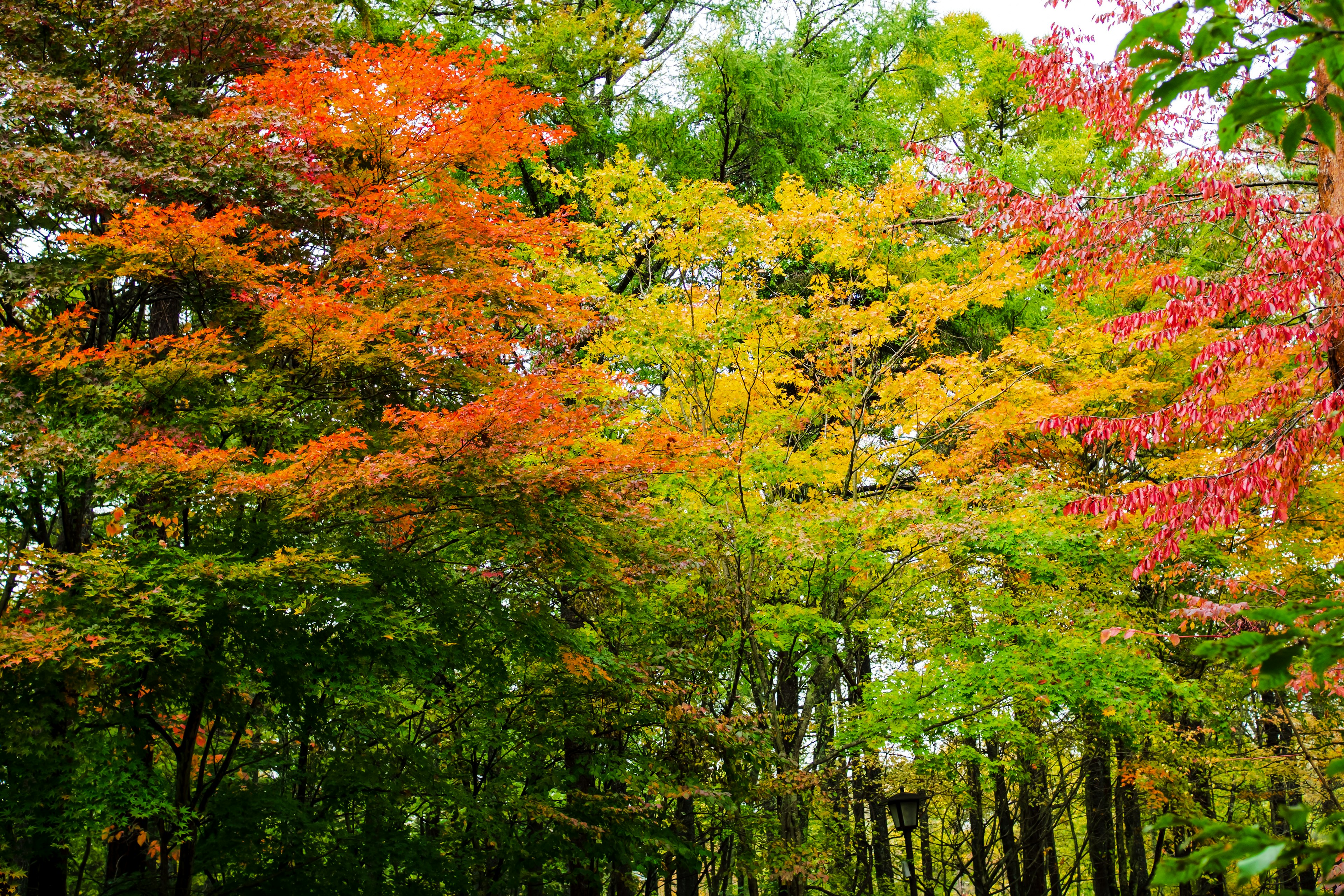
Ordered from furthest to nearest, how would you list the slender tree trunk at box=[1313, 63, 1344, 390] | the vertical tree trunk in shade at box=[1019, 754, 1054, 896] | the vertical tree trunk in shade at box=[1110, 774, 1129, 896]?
the vertical tree trunk in shade at box=[1110, 774, 1129, 896]
the vertical tree trunk in shade at box=[1019, 754, 1054, 896]
the slender tree trunk at box=[1313, 63, 1344, 390]

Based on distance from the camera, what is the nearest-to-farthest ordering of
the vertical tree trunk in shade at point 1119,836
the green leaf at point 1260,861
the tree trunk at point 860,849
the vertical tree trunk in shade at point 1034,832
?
the green leaf at point 1260,861, the tree trunk at point 860,849, the vertical tree trunk in shade at point 1034,832, the vertical tree trunk in shade at point 1119,836

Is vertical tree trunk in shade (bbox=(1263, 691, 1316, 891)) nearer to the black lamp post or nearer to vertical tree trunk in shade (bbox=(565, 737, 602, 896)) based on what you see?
the black lamp post

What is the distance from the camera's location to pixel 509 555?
739cm

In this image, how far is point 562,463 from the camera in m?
7.07

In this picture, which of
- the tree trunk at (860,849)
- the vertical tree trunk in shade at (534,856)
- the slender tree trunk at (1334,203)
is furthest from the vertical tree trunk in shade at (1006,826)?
the slender tree trunk at (1334,203)

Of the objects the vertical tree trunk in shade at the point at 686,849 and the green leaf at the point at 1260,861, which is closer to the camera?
the green leaf at the point at 1260,861

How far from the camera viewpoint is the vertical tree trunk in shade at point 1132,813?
1183cm

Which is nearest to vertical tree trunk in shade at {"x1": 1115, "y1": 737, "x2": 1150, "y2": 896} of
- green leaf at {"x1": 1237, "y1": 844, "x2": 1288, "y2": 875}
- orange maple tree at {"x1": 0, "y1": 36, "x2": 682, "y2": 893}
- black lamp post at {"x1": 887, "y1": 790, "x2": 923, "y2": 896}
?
black lamp post at {"x1": 887, "y1": 790, "x2": 923, "y2": 896}

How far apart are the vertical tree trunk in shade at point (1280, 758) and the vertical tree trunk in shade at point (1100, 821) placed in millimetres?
1335

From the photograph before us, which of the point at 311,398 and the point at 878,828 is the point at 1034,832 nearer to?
the point at 878,828

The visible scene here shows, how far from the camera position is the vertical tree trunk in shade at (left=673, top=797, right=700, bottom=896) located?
8.12m

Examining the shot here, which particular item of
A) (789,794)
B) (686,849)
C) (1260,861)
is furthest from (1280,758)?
(1260,861)

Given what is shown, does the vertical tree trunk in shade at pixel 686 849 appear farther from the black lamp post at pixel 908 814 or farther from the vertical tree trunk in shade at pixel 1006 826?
the vertical tree trunk in shade at pixel 1006 826

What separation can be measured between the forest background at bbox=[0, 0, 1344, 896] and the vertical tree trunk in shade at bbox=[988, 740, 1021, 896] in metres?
0.78
